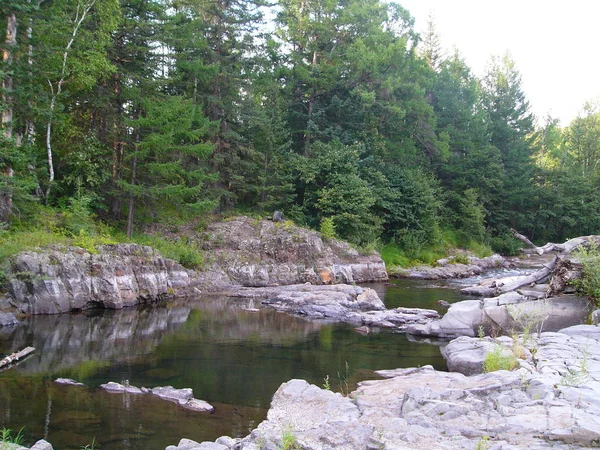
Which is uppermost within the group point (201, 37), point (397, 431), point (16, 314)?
point (201, 37)

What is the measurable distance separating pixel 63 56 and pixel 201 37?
11.2 m

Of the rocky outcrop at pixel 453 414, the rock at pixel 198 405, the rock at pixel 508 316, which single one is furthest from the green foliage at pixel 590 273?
the rock at pixel 198 405

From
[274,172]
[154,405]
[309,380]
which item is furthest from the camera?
[274,172]

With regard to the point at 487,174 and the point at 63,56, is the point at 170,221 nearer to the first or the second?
the point at 63,56

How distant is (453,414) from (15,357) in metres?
10.7

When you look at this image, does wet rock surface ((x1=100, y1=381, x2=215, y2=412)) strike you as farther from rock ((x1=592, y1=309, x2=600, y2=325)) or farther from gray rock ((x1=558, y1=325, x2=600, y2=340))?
rock ((x1=592, y1=309, x2=600, y2=325))

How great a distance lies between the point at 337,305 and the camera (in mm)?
21609

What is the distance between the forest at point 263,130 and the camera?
24.0 m

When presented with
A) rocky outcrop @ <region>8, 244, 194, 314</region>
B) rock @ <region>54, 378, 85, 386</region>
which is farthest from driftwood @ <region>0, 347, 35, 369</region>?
rocky outcrop @ <region>8, 244, 194, 314</region>

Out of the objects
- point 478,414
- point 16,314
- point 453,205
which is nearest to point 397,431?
point 478,414

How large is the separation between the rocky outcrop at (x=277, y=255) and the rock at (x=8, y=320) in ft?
39.8

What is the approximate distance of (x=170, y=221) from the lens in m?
30.4

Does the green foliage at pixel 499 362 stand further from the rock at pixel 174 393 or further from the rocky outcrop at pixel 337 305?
the rocky outcrop at pixel 337 305

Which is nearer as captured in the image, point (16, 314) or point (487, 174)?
point (16, 314)
